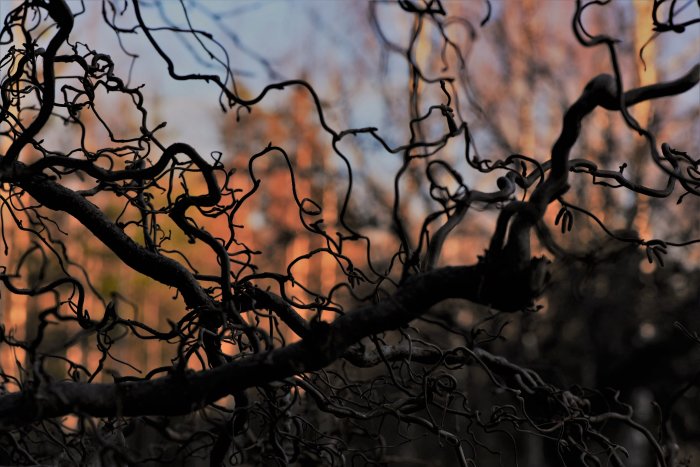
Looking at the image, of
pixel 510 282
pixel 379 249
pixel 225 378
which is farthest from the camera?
pixel 379 249

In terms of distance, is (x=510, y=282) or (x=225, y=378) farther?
(x=225, y=378)

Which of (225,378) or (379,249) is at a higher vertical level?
(379,249)

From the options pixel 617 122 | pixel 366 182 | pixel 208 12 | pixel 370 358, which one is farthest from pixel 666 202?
pixel 370 358

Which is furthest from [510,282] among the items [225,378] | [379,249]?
[379,249]

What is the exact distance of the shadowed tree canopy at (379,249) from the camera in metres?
1.24

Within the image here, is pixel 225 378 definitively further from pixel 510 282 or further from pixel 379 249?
pixel 379 249

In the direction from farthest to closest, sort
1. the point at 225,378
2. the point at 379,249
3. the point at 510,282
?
the point at 379,249
the point at 225,378
the point at 510,282

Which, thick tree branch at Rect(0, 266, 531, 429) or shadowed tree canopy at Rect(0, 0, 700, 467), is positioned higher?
shadowed tree canopy at Rect(0, 0, 700, 467)

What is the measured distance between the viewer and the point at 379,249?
13.2 m

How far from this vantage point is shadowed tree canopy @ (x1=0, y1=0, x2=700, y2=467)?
1.24m

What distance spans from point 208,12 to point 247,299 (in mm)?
1335

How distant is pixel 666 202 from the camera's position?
1057cm

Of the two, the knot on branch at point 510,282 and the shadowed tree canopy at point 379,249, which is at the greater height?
the shadowed tree canopy at point 379,249

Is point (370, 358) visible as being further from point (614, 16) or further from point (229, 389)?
point (614, 16)
